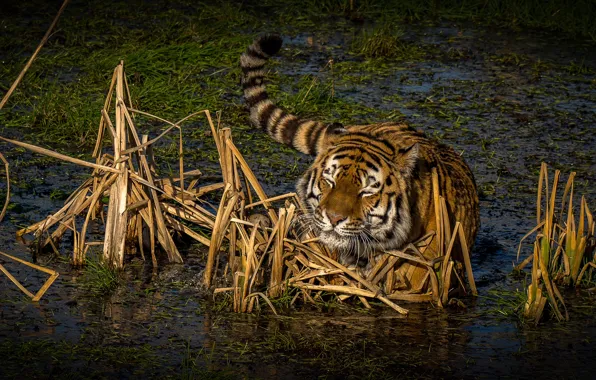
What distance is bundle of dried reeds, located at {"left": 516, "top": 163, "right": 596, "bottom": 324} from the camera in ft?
17.9

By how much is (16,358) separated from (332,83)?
16.7 feet

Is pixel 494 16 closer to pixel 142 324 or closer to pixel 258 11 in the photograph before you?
pixel 258 11

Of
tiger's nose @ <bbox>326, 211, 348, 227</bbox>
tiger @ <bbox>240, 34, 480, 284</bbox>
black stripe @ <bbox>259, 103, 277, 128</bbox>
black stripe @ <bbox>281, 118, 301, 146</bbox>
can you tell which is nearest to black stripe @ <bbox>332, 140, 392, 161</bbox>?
tiger @ <bbox>240, 34, 480, 284</bbox>

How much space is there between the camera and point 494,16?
1207 cm

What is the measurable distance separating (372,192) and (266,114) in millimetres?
1038

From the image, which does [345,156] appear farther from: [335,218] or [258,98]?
[258,98]

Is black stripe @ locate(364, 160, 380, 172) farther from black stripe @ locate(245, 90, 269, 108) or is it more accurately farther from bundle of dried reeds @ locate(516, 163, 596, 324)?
black stripe @ locate(245, 90, 269, 108)

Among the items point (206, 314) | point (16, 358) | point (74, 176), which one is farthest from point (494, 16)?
point (16, 358)

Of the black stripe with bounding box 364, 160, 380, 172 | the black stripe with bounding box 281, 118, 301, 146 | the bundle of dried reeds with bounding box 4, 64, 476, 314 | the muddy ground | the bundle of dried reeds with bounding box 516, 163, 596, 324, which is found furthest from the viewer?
the black stripe with bounding box 281, 118, 301, 146

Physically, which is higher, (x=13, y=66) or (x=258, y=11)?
(x=258, y=11)

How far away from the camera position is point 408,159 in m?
5.62

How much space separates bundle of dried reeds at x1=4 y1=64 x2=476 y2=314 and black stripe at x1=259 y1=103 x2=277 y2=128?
386 mm

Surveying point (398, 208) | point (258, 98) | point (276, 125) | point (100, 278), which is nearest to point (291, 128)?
point (276, 125)

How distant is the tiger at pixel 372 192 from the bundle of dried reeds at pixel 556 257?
0.50 metres
